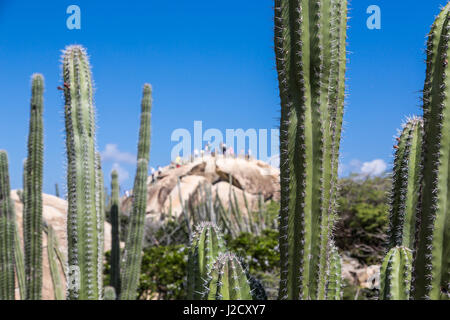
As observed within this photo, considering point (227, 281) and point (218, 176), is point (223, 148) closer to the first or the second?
point (218, 176)

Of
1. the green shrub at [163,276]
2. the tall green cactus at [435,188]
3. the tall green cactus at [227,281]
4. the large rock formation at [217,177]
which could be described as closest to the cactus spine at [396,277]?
the tall green cactus at [435,188]

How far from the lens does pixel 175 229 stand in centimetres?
1311

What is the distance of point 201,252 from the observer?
2.89 meters

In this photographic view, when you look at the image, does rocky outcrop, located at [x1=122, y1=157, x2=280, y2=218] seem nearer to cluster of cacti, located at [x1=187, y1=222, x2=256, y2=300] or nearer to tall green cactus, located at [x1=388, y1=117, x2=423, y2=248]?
tall green cactus, located at [x1=388, y1=117, x2=423, y2=248]

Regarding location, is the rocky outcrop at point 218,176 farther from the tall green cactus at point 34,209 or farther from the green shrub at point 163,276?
the tall green cactus at point 34,209

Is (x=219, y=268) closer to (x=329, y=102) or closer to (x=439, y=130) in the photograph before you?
(x=329, y=102)

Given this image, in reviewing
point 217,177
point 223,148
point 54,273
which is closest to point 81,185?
point 54,273

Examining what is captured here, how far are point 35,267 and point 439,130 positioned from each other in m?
5.48

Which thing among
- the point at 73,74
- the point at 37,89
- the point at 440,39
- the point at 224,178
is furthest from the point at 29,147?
the point at 224,178

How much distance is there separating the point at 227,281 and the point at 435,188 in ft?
3.13

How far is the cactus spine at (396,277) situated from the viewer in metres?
2.20

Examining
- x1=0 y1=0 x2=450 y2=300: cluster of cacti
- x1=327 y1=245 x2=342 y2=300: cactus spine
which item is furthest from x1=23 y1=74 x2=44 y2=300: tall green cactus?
x1=327 y1=245 x2=342 y2=300: cactus spine

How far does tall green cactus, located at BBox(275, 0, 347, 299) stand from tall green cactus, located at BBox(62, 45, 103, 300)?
2.54m

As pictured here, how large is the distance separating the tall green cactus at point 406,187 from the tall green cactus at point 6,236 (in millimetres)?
4983
